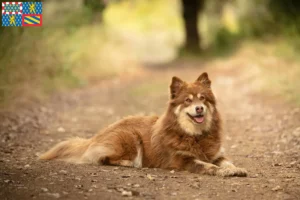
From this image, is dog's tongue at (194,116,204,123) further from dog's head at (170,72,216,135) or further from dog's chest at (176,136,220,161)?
dog's chest at (176,136,220,161)

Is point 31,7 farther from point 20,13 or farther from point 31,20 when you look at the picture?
point 31,20

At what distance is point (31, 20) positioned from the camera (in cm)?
1225

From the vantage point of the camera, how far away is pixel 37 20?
41.1 feet

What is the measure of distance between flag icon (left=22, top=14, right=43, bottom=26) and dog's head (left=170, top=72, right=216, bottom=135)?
6.08 metres

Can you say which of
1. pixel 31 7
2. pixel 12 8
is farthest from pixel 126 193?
pixel 31 7

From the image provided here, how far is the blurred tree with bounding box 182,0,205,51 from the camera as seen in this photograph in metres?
24.8

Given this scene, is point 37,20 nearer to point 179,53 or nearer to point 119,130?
point 119,130

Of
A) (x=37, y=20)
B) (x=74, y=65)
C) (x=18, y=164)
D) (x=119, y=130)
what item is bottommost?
(x=18, y=164)

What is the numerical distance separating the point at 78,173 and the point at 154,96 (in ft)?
25.9

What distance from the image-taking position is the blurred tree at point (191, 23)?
24812 mm

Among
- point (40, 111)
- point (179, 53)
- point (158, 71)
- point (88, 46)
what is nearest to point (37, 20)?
point (40, 111)

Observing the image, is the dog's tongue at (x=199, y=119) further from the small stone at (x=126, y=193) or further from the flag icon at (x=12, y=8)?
the flag icon at (x=12, y=8)

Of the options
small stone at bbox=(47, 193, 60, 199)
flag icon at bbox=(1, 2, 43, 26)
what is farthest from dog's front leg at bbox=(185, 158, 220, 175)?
flag icon at bbox=(1, 2, 43, 26)

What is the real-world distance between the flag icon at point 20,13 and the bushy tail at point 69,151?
4.83m
